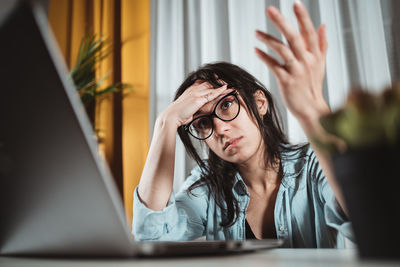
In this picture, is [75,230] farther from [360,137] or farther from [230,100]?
[230,100]

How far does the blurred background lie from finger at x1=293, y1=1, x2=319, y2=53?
110 cm

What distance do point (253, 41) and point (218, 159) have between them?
76 centimetres

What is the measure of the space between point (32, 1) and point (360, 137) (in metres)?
0.35

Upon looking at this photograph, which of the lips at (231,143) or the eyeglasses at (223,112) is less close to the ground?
the eyeglasses at (223,112)

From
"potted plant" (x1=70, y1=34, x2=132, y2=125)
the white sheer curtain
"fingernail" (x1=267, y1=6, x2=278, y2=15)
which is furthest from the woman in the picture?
"potted plant" (x1=70, y1=34, x2=132, y2=125)

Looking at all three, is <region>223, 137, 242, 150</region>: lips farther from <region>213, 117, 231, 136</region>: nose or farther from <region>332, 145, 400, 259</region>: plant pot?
<region>332, 145, 400, 259</region>: plant pot

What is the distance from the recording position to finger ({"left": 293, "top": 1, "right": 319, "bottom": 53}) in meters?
0.51

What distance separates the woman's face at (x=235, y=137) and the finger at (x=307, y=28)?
0.67 metres

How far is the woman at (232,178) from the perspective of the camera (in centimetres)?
109

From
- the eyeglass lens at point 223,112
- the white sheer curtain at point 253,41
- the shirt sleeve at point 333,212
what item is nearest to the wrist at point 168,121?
the eyeglass lens at point 223,112

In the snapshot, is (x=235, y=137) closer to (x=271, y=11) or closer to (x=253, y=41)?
(x=271, y=11)

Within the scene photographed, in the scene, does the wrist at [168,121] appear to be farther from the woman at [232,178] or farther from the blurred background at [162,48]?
the blurred background at [162,48]

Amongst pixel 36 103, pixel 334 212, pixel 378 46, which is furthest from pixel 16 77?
pixel 378 46

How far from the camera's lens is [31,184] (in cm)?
38
